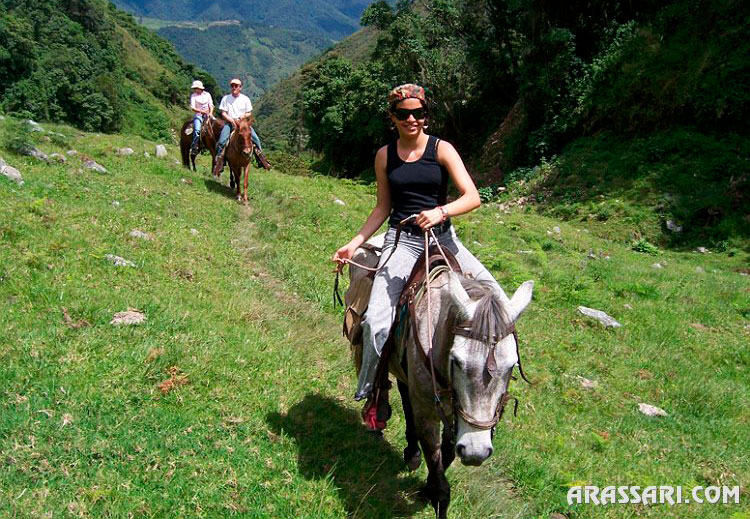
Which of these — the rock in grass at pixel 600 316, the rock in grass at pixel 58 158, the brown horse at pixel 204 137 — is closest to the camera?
the rock in grass at pixel 600 316

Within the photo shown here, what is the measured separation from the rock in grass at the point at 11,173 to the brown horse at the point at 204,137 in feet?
22.8

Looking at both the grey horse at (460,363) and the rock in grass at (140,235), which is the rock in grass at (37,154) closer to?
the rock in grass at (140,235)

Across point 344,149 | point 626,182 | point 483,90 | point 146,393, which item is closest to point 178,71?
point 344,149

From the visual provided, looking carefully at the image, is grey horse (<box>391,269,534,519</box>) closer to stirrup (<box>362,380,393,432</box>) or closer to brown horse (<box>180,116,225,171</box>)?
stirrup (<box>362,380,393,432</box>)

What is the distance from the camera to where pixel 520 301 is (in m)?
3.51

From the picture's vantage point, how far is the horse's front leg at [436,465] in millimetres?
4031

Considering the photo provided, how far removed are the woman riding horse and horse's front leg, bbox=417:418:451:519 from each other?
586mm

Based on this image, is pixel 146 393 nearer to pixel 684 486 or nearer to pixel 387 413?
pixel 387 413

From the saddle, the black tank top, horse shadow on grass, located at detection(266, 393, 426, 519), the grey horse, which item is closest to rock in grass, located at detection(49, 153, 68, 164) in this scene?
horse shadow on grass, located at detection(266, 393, 426, 519)

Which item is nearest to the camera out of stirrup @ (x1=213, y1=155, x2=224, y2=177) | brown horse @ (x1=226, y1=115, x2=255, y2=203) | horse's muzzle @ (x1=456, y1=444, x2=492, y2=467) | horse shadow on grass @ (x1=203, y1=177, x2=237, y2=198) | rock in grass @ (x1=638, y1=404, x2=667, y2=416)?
horse's muzzle @ (x1=456, y1=444, x2=492, y2=467)

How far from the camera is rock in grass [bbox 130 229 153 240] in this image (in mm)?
8211

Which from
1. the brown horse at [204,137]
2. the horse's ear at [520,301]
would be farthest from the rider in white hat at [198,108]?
the horse's ear at [520,301]

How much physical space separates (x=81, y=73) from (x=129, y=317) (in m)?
97.4

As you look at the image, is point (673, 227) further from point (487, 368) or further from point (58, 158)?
point (58, 158)
